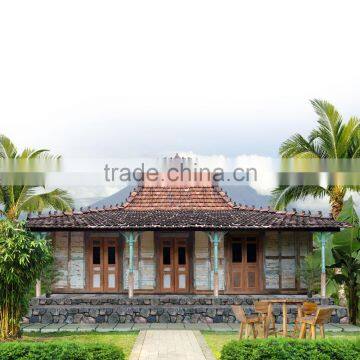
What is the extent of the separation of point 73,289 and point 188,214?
4.96 meters

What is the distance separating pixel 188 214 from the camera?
71.0ft

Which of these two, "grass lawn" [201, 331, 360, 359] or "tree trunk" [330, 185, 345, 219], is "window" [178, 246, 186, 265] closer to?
"grass lawn" [201, 331, 360, 359]

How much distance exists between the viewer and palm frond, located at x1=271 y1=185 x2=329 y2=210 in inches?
934

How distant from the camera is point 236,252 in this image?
2073 cm

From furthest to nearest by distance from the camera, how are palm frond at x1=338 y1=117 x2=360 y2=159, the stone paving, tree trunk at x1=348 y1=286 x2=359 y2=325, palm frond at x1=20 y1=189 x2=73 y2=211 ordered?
1. palm frond at x1=20 y1=189 x2=73 y2=211
2. palm frond at x1=338 y1=117 x2=360 y2=159
3. tree trunk at x1=348 y1=286 x2=359 y2=325
4. the stone paving

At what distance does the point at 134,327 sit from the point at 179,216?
16.8 ft

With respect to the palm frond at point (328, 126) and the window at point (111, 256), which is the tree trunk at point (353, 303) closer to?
the palm frond at point (328, 126)

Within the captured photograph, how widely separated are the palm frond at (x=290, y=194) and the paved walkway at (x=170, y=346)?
9.64m

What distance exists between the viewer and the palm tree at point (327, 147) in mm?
22906

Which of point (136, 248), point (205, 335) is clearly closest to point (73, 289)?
point (136, 248)

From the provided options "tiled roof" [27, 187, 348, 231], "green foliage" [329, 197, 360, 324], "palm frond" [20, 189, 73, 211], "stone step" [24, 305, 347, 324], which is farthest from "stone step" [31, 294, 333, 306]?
"palm frond" [20, 189, 73, 211]

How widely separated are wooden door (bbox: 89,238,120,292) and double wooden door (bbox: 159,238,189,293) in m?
1.62

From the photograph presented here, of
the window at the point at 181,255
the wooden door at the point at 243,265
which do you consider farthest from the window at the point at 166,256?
the wooden door at the point at 243,265

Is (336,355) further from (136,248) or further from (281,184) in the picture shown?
(281,184)
